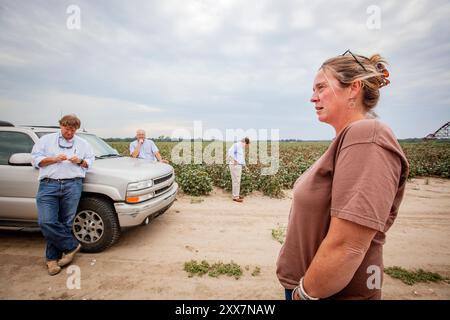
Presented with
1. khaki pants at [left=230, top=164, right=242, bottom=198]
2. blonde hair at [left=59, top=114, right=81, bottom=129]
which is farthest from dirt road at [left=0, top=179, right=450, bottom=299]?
blonde hair at [left=59, top=114, right=81, bottom=129]

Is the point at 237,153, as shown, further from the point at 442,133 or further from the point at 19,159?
the point at 442,133

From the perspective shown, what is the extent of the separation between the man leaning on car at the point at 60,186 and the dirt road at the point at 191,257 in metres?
0.32

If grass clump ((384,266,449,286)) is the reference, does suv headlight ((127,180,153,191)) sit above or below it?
above

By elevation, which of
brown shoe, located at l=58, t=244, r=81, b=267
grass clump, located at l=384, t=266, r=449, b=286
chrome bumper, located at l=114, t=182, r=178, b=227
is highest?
chrome bumper, located at l=114, t=182, r=178, b=227

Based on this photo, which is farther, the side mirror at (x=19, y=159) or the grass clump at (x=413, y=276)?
the side mirror at (x=19, y=159)

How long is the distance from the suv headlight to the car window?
214 cm

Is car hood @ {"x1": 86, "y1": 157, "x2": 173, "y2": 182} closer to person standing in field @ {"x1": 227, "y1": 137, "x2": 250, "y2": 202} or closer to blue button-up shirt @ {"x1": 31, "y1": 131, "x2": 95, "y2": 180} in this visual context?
blue button-up shirt @ {"x1": 31, "y1": 131, "x2": 95, "y2": 180}

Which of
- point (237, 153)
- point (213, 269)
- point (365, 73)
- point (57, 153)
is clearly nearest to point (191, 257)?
point (213, 269)

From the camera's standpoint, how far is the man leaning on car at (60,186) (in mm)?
3520

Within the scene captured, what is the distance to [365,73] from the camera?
118 centimetres

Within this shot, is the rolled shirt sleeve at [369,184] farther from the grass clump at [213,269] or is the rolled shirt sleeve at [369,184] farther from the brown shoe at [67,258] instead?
the brown shoe at [67,258]

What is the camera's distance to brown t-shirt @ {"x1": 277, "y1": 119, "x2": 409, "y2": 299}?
925mm

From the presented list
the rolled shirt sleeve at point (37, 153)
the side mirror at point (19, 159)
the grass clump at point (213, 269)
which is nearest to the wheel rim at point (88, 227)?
the rolled shirt sleeve at point (37, 153)
